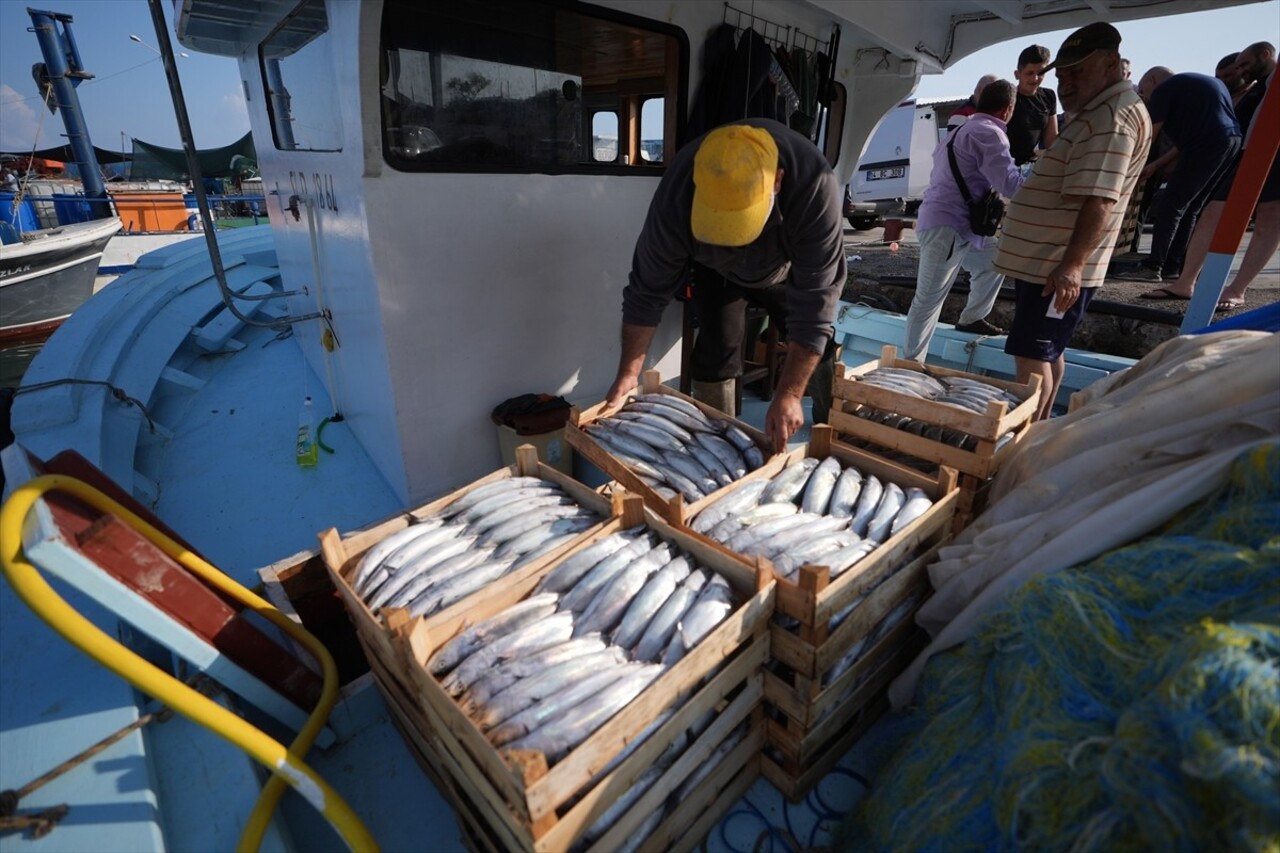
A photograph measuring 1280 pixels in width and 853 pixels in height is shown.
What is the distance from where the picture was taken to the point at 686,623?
1918mm

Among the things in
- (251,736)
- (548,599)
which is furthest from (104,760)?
(548,599)

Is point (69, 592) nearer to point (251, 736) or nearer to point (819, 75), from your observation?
point (251, 736)

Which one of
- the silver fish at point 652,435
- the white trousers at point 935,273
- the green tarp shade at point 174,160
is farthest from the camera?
the green tarp shade at point 174,160

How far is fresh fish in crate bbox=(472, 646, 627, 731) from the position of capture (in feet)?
5.46

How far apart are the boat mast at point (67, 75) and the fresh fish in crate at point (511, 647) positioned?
21.5 metres

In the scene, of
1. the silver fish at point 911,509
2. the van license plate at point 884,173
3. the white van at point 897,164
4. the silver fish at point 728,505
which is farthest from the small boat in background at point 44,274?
the van license plate at point 884,173

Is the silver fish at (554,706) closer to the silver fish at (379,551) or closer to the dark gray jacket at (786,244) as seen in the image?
the silver fish at (379,551)

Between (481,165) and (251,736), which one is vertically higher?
(481,165)

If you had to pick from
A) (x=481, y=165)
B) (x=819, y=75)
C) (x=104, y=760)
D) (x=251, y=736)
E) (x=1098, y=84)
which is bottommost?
(x=104, y=760)

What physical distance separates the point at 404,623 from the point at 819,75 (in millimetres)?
5821

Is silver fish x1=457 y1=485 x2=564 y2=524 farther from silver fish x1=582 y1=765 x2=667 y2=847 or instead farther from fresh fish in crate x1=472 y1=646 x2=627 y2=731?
silver fish x1=582 y1=765 x2=667 y2=847

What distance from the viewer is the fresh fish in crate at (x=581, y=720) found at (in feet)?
5.18

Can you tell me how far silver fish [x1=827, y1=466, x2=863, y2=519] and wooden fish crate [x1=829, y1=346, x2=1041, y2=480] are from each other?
22.8 inches

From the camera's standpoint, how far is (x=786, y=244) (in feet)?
10.9
